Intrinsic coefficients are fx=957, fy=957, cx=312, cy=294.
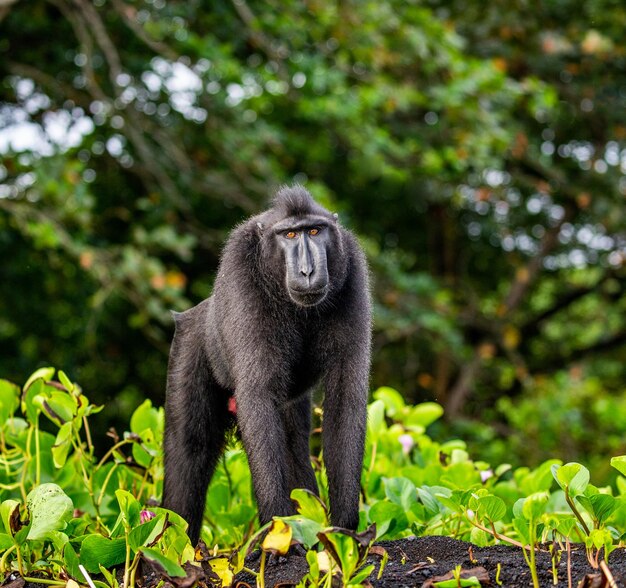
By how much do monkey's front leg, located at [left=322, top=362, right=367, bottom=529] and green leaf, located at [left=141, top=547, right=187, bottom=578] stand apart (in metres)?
1.07

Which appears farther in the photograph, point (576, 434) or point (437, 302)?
point (576, 434)

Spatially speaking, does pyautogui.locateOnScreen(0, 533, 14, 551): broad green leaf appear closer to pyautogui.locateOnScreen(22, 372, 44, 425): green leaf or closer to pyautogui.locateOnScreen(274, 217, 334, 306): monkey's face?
pyautogui.locateOnScreen(22, 372, 44, 425): green leaf

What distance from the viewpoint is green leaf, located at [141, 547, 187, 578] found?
96.4 inches

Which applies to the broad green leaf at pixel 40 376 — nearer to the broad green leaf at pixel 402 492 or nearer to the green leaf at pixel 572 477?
the broad green leaf at pixel 402 492

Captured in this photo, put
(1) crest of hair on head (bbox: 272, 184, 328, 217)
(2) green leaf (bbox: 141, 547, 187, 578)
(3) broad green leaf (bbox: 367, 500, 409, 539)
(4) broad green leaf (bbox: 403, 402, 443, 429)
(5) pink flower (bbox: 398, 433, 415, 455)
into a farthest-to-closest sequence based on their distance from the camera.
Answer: (4) broad green leaf (bbox: 403, 402, 443, 429)
(5) pink flower (bbox: 398, 433, 415, 455)
(1) crest of hair on head (bbox: 272, 184, 328, 217)
(3) broad green leaf (bbox: 367, 500, 409, 539)
(2) green leaf (bbox: 141, 547, 187, 578)

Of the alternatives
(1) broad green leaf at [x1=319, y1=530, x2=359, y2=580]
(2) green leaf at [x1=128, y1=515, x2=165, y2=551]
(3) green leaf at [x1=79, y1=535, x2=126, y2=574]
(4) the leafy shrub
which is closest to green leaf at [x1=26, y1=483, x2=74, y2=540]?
(4) the leafy shrub

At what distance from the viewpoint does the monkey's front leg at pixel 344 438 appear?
3508 millimetres

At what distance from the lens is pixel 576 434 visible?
1217 centimetres

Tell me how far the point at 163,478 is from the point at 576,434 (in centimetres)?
902

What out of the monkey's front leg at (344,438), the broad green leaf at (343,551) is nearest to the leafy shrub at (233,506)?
the broad green leaf at (343,551)

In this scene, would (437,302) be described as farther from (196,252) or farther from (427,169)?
(196,252)

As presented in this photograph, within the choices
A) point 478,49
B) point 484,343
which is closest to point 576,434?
point 484,343

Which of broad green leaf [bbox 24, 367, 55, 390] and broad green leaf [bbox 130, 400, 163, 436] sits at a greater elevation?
broad green leaf [bbox 24, 367, 55, 390]

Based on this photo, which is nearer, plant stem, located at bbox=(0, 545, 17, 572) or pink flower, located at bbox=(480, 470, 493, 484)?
plant stem, located at bbox=(0, 545, 17, 572)
